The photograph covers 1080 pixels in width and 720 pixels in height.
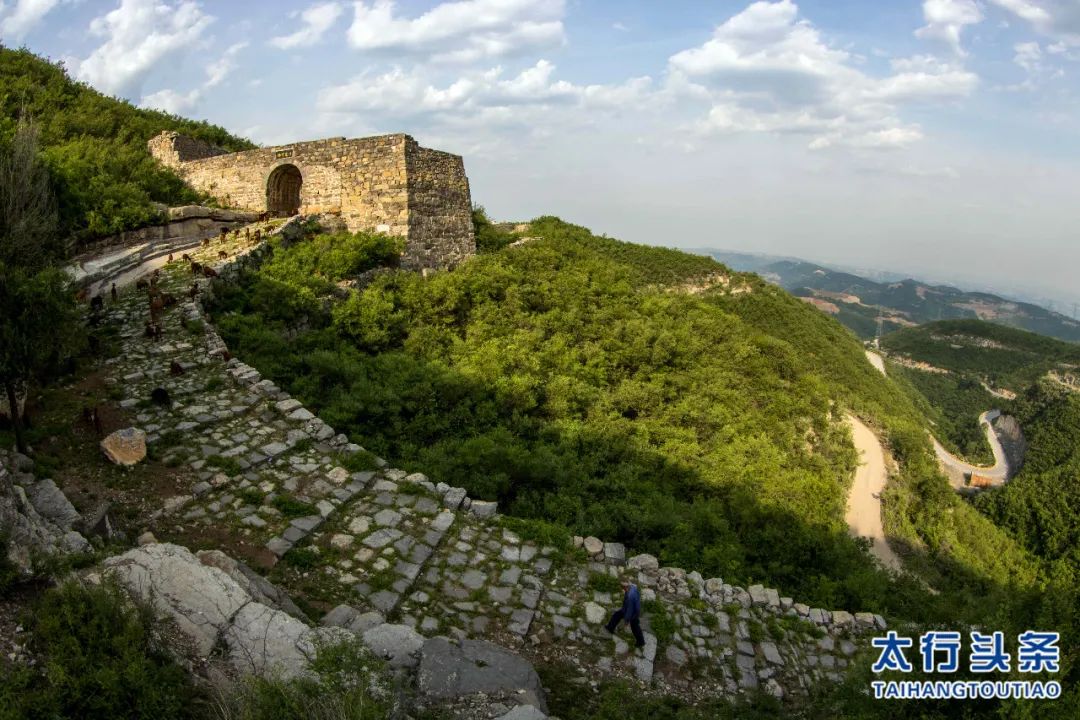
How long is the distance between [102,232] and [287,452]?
888 cm

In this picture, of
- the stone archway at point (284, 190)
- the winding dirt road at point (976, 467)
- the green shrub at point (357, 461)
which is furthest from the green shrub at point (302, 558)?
the winding dirt road at point (976, 467)

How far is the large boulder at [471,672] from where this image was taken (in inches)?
138

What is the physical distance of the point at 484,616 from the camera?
15.8 ft

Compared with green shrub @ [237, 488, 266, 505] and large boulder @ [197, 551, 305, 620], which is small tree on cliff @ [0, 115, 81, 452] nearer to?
green shrub @ [237, 488, 266, 505]

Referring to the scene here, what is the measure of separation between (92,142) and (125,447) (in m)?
13.4

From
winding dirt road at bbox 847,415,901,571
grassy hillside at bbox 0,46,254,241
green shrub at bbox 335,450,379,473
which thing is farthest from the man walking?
grassy hillside at bbox 0,46,254,241

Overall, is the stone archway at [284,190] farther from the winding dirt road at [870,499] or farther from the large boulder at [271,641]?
the winding dirt road at [870,499]

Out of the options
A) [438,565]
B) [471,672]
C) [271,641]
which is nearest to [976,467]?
[438,565]

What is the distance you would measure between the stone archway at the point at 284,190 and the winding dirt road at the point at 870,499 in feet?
55.2

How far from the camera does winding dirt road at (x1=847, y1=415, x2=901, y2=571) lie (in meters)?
15.9

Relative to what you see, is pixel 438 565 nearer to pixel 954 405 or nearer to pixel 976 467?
pixel 976 467

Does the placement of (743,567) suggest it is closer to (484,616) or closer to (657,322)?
(484,616)

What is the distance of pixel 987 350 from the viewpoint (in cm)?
7200

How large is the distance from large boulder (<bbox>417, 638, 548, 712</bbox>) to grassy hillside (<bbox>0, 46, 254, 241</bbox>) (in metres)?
11.8
